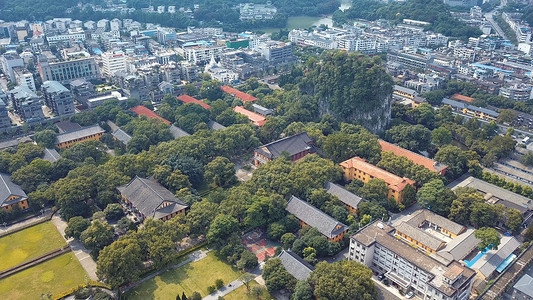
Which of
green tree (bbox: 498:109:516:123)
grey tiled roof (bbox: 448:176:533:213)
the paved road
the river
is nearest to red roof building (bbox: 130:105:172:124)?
grey tiled roof (bbox: 448:176:533:213)

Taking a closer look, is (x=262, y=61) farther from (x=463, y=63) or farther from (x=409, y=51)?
(x=463, y=63)

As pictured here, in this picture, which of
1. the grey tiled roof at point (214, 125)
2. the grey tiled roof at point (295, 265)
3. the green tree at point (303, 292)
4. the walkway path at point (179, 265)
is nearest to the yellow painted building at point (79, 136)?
the grey tiled roof at point (214, 125)

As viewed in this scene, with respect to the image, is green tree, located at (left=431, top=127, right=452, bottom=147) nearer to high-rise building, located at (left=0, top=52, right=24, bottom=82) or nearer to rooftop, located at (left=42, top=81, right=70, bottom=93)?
rooftop, located at (left=42, top=81, right=70, bottom=93)

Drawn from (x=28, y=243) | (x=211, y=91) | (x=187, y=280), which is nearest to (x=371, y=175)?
(x=187, y=280)

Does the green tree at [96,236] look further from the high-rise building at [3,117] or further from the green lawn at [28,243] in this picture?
the high-rise building at [3,117]

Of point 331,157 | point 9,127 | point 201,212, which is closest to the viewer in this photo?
point 201,212

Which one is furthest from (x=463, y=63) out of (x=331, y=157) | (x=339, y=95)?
(x=331, y=157)
